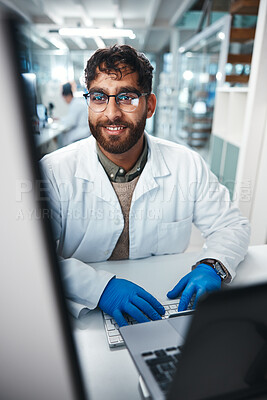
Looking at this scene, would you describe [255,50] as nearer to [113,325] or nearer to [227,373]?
[113,325]

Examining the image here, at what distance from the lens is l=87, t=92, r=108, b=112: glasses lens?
1.01m

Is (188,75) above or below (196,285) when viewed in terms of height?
above

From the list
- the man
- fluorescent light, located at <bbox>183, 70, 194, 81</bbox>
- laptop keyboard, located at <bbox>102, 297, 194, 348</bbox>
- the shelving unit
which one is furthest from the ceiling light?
laptop keyboard, located at <bbox>102, 297, 194, 348</bbox>

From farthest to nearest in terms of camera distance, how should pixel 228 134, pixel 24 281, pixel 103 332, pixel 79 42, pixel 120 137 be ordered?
pixel 79 42 < pixel 228 134 < pixel 120 137 < pixel 103 332 < pixel 24 281

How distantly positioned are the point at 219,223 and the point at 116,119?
57cm

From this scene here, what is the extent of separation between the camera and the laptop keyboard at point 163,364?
0.40 meters

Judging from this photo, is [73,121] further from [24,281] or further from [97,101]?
[24,281]

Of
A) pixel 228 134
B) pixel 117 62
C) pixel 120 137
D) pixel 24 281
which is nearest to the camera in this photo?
pixel 24 281

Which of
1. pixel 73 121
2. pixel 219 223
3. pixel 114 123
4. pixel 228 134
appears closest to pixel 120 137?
pixel 114 123

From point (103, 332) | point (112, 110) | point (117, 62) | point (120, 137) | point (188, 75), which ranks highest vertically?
point (188, 75)

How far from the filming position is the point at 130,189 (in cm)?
114

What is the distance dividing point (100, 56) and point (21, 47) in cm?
87

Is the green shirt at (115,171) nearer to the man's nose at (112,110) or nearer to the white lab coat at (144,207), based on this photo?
the white lab coat at (144,207)

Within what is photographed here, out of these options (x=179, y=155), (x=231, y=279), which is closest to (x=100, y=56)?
(x=179, y=155)
